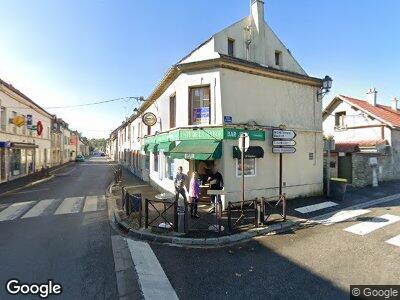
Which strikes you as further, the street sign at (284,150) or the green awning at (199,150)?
the street sign at (284,150)

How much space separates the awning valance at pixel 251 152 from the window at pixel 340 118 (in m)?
14.6

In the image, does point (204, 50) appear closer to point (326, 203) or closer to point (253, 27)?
point (253, 27)

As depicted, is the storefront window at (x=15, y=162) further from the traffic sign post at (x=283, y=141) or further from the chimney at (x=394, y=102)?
the chimney at (x=394, y=102)

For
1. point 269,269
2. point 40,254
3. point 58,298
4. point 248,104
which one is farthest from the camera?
point 248,104

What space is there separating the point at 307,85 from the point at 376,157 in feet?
26.6

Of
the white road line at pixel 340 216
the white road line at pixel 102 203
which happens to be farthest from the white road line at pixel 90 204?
the white road line at pixel 340 216

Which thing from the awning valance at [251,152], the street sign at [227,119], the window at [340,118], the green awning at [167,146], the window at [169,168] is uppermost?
the window at [340,118]

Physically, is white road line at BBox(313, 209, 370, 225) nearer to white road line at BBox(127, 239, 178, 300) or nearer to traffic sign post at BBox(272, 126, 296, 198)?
traffic sign post at BBox(272, 126, 296, 198)

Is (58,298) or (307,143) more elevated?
(307,143)

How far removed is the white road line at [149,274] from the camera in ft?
15.3

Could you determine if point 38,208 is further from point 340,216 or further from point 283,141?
point 340,216

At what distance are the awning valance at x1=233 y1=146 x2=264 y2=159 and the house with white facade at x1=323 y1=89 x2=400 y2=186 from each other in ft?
27.5

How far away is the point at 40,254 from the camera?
247 inches

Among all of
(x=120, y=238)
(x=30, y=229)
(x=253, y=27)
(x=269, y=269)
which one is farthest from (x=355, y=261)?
(x=253, y=27)
